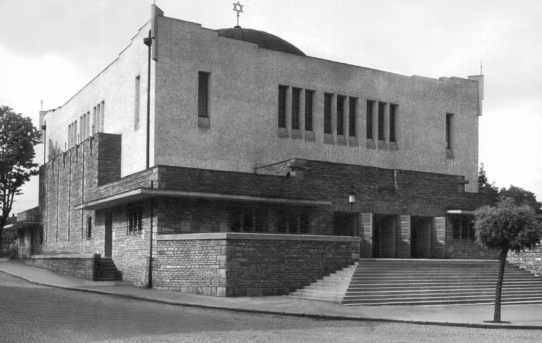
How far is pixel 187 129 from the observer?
1289 inches

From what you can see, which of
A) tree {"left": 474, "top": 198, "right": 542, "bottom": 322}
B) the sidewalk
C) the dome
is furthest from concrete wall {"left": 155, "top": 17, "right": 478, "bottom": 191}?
tree {"left": 474, "top": 198, "right": 542, "bottom": 322}

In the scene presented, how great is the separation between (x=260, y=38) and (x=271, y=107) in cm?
589

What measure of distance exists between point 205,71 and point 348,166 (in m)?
7.96

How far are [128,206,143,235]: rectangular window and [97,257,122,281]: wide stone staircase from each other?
7.07 ft

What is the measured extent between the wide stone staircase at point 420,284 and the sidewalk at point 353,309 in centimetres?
113

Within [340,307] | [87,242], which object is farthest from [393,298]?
[87,242]

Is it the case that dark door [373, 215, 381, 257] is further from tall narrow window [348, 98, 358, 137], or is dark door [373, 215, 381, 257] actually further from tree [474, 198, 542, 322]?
tree [474, 198, 542, 322]

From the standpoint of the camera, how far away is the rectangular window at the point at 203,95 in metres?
33.6

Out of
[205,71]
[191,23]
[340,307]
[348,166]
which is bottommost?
[340,307]

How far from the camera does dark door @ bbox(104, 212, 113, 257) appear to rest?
33906mm

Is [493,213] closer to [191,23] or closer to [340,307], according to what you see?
[340,307]

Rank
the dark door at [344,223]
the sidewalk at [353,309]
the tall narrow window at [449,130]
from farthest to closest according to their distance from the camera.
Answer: the tall narrow window at [449,130] < the dark door at [344,223] < the sidewalk at [353,309]

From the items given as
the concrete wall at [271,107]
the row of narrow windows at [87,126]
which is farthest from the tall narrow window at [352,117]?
the row of narrow windows at [87,126]

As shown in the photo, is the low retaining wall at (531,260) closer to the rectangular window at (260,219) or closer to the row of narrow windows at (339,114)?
the row of narrow windows at (339,114)
